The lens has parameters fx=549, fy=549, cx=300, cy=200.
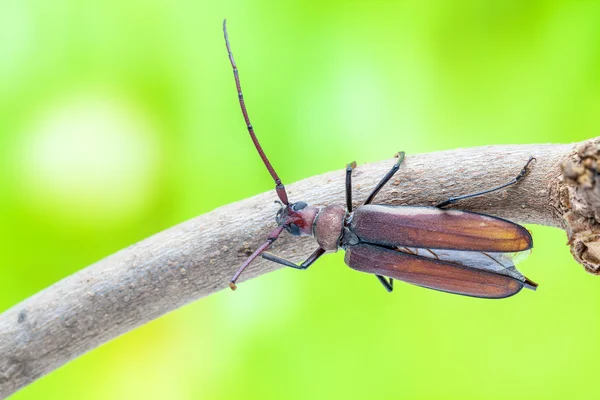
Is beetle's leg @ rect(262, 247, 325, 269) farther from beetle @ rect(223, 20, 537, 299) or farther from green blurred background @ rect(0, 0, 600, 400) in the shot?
green blurred background @ rect(0, 0, 600, 400)

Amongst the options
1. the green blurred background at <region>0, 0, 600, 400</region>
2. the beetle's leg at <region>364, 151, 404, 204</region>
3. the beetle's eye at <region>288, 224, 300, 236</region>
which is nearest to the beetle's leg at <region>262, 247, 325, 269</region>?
the beetle's eye at <region>288, 224, 300, 236</region>

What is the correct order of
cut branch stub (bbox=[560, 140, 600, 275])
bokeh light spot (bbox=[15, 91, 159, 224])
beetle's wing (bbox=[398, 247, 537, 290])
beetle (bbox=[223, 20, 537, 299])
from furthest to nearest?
bokeh light spot (bbox=[15, 91, 159, 224]), beetle's wing (bbox=[398, 247, 537, 290]), beetle (bbox=[223, 20, 537, 299]), cut branch stub (bbox=[560, 140, 600, 275])

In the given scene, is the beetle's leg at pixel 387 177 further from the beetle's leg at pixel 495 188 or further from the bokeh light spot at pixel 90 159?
the bokeh light spot at pixel 90 159

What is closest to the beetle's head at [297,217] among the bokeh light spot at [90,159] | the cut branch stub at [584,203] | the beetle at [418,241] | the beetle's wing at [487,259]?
the beetle at [418,241]

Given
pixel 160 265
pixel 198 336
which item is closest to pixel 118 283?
pixel 160 265

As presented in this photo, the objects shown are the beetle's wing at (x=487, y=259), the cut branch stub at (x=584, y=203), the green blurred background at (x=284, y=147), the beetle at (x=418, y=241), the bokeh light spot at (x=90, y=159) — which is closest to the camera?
the cut branch stub at (x=584, y=203)

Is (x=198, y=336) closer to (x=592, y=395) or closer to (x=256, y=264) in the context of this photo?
(x=256, y=264)
